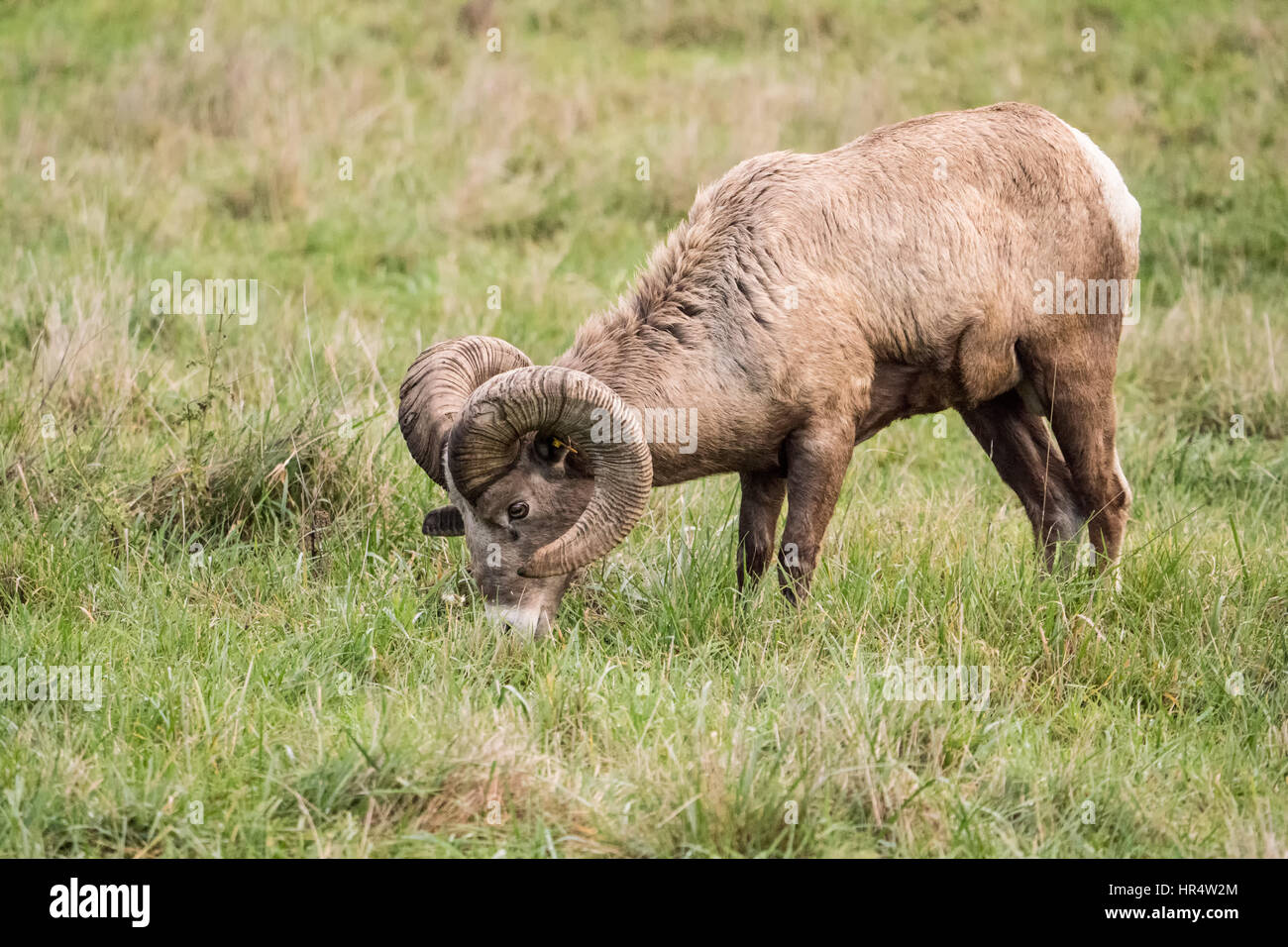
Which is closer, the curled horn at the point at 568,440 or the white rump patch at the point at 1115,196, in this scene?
the curled horn at the point at 568,440

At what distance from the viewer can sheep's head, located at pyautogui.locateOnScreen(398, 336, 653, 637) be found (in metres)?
5.30

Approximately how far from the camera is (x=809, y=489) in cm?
580

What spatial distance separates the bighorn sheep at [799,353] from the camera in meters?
5.48

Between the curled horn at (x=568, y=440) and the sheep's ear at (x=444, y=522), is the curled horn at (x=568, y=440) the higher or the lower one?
the higher one

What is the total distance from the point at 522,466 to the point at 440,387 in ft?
1.48

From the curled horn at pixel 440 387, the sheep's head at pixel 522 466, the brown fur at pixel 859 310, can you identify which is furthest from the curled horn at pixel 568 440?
the brown fur at pixel 859 310

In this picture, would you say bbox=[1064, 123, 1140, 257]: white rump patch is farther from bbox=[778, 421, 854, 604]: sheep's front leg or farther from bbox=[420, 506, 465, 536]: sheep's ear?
bbox=[420, 506, 465, 536]: sheep's ear

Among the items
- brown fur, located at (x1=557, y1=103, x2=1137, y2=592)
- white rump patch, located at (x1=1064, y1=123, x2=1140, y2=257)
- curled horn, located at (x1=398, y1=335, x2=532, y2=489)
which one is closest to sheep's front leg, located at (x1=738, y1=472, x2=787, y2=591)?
brown fur, located at (x1=557, y1=103, x2=1137, y2=592)

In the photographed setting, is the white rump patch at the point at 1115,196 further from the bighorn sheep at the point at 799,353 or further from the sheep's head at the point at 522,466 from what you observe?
the sheep's head at the point at 522,466

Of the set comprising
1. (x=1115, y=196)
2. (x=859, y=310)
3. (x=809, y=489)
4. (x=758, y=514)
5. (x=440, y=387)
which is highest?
(x=1115, y=196)

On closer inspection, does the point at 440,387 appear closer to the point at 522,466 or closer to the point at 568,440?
the point at 522,466

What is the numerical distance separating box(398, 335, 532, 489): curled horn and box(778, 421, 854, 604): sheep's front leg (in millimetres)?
1297

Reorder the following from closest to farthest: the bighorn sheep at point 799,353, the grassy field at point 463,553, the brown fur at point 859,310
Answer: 1. the grassy field at point 463,553
2. the bighorn sheep at point 799,353
3. the brown fur at point 859,310

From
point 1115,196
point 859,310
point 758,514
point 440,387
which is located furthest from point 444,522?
point 1115,196
